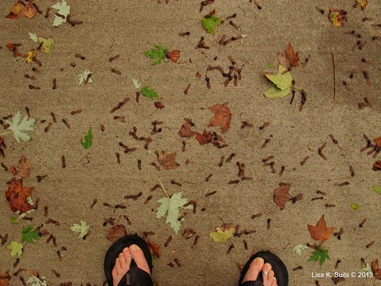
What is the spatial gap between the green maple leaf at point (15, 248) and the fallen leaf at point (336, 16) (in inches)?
83.5

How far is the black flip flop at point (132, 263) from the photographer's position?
6.45 feet

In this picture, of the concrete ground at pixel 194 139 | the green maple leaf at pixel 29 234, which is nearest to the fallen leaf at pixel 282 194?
the concrete ground at pixel 194 139

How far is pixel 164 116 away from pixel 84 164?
521mm

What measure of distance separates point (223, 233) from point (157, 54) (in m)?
1.05

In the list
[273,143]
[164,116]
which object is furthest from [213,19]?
[273,143]

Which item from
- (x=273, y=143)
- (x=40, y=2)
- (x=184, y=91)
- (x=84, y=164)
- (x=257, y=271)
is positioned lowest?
(x=257, y=271)

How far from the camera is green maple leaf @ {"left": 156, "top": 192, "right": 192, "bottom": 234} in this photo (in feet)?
6.55

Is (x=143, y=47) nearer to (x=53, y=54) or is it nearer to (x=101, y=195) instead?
(x=53, y=54)

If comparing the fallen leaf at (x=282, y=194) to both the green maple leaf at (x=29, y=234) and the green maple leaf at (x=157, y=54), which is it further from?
the green maple leaf at (x=29, y=234)

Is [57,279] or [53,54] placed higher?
[53,54]

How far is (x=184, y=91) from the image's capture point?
6.53 ft

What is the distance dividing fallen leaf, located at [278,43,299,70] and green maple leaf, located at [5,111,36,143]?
55.5 inches

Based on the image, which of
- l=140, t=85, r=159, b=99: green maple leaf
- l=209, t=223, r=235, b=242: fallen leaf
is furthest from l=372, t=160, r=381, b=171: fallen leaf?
l=140, t=85, r=159, b=99: green maple leaf

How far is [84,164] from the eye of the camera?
202cm
